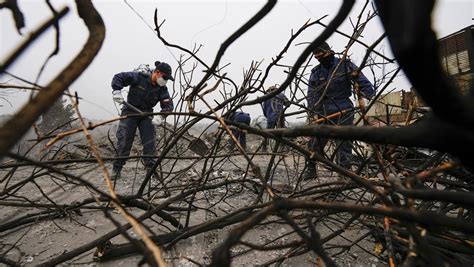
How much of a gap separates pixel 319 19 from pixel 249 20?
70 centimetres

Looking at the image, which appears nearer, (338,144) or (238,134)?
(338,144)

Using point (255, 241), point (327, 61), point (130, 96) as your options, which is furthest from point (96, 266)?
point (130, 96)

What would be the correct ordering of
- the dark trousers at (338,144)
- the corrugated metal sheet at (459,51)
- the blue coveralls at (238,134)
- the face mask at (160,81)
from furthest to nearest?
1. the corrugated metal sheet at (459,51)
2. the face mask at (160,81)
3. the blue coveralls at (238,134)
4. the dark trousers at (338,144)

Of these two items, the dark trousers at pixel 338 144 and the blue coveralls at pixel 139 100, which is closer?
the dark trousers at pixel 338 144

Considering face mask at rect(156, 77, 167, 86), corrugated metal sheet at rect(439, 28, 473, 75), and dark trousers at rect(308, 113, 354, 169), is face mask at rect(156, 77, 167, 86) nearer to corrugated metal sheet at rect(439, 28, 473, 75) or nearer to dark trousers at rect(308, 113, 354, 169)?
dark trousers at rect(308, 113, 354, 169)

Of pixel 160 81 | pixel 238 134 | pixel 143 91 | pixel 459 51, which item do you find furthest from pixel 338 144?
pixel 459 51

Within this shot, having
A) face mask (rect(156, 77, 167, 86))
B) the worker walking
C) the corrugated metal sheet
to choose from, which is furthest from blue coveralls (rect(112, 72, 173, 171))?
the corrugated metal sheet

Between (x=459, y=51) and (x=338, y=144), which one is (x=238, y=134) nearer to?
(x=338, y=144)

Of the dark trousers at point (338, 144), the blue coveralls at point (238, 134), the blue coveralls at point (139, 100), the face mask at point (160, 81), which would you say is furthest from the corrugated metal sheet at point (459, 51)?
the blue coveralls at point (139, 100)

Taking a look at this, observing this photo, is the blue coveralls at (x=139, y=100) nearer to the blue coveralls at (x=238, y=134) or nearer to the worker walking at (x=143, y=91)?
the worker walking at (x=143, y=91)

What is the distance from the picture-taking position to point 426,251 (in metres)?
0.43

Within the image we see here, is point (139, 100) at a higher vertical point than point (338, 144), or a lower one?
higher

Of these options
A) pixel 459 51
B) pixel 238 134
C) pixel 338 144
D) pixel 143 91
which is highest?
pixel 143 91

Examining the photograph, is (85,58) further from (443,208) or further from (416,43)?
(443,208)
